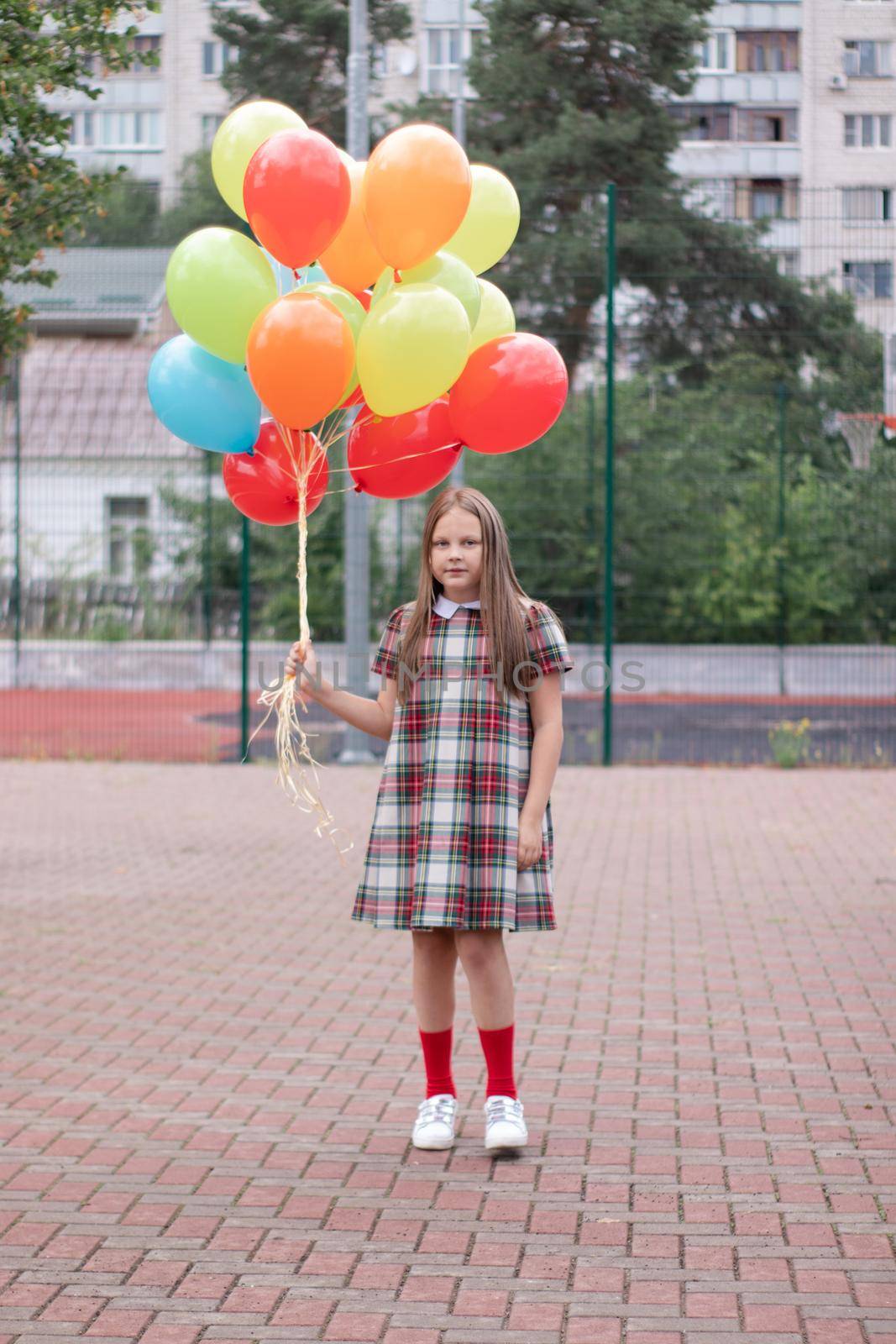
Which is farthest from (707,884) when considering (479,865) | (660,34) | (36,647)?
(660,34)

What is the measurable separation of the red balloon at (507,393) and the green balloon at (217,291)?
1.86 feet

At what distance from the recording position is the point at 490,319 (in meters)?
4.77

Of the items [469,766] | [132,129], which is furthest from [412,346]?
[132,129]

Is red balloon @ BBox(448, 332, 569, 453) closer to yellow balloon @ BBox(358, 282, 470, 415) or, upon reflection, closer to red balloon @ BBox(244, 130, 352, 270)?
yellow balloon @ BBox(358, 282, 470, 415)

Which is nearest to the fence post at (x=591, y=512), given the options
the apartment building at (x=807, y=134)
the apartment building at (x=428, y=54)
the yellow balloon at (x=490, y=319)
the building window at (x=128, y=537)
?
the apartment building at (x=807, y=134)

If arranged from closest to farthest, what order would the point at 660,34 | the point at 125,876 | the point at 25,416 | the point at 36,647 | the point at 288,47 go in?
the point at 125,876 → the point at 25,416 → the point at 36,647 → the point at 660,34 → the point at 288,47

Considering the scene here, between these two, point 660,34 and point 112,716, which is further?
point 660,34

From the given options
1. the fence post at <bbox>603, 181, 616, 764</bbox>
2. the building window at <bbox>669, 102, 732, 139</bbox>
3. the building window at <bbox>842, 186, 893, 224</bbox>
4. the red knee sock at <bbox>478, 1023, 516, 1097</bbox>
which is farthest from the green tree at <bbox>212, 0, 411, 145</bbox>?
the red knee sock at <bbox>478, 1023, 516, 1097</bbox>

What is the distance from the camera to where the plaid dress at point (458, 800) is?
4.34m

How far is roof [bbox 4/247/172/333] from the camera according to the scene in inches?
806

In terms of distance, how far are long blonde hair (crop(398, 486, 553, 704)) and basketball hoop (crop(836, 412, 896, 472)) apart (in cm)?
1035

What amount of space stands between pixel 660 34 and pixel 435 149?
17482 mm

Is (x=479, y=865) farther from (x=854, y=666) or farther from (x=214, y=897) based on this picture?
(x=854, y=666)

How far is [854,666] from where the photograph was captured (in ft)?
52.4
